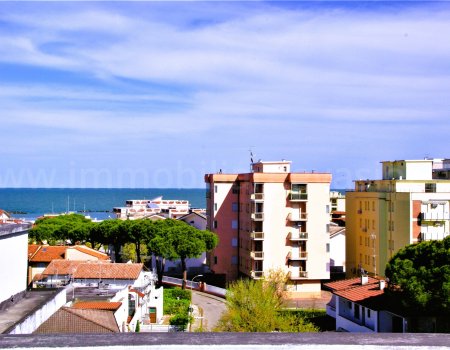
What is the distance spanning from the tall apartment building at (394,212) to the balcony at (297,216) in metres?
5.78

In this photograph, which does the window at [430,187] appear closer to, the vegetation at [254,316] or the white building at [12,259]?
the vegetation at [254,316]

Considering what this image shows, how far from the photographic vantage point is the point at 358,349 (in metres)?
5.36

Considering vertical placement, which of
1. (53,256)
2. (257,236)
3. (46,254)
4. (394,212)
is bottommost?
(53,256)

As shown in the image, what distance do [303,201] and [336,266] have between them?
46.3 ft

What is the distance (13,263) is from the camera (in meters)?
10.8

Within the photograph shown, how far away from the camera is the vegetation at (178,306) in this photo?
3631 cm

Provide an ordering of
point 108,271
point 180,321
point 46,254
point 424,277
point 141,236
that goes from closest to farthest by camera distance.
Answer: point 424,277 < point 180,321 < point 108,271 < point 46,254 < point 141,236

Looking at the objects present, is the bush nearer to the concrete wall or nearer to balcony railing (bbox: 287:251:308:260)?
balcony railing (bbox: 287:251:308:260)

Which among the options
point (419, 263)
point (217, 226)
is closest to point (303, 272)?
point (217, 226)

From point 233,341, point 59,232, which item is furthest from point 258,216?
point 233,341

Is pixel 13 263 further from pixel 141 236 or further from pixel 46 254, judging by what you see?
pixel 141 236

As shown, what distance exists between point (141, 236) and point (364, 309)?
28.0m

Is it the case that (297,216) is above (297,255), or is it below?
above

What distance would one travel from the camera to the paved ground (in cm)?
3823
